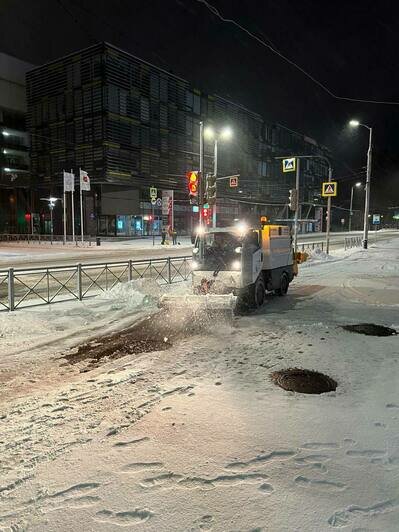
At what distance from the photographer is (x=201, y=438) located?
4.17 m

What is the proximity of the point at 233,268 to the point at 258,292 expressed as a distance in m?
1.35

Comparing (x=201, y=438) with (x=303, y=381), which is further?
(x=303, y=381)

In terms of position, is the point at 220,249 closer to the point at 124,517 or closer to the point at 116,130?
the point at 124,517

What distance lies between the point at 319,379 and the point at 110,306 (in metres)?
6.59

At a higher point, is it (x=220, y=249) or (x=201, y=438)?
(x=220, y=249)

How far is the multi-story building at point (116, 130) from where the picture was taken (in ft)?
159

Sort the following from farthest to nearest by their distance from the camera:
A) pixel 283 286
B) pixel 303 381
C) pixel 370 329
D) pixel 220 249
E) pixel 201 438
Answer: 1. pixel 283 286
2. pixel 220 249
3. pixel 370 329
4. pixel 303 381
5. pixel 201 438

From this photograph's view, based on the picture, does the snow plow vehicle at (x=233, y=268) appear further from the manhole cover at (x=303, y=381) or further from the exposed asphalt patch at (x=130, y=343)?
the manhole cover at (x=303, y=381)

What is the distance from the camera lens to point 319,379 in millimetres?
5875

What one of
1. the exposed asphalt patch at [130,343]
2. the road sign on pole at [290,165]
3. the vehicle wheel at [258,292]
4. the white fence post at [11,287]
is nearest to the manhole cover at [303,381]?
the exposed asphalt patch at [130,343]

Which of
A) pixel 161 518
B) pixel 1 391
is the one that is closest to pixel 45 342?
pixel 1 391

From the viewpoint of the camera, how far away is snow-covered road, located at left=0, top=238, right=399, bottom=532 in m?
3.08

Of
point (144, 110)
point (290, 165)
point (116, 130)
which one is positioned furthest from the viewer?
point (144, 110)

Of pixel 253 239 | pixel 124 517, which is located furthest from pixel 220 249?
pixel 124 517
